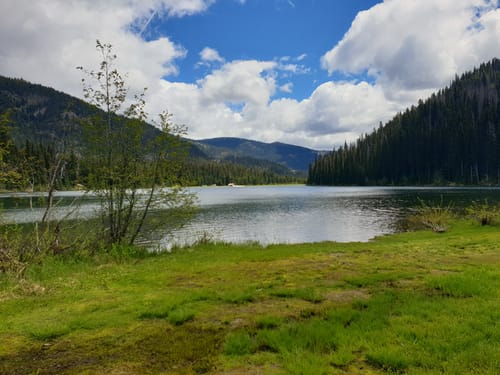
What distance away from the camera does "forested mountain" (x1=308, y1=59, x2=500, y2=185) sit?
443ft

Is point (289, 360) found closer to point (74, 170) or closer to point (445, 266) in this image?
point (445, 266)

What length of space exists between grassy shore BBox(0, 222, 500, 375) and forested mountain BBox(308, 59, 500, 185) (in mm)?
143981

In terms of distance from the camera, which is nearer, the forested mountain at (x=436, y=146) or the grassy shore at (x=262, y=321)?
the grassy shore at (x=262, y=321)

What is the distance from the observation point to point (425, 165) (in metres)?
150

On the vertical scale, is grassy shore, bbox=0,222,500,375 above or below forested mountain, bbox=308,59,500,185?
below

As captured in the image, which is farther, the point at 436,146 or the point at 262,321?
the point at 436,146

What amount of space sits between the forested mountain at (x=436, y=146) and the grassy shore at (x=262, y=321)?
14398 centimetres

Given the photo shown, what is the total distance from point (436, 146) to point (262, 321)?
169450 mm

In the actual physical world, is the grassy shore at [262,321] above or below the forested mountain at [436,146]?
below

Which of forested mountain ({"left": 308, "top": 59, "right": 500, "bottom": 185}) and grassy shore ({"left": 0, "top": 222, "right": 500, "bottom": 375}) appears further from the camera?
forested mountain ({"left": 308, "top": 59, "right": 500, "bottom": 185})

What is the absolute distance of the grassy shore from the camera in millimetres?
4930

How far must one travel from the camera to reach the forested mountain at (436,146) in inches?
5315

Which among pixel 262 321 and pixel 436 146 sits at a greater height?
pixel 436 146

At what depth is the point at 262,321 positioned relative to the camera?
6.47m
